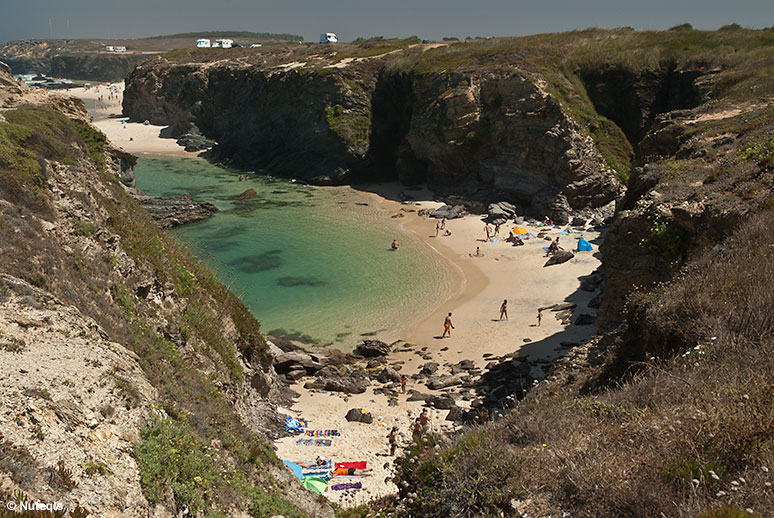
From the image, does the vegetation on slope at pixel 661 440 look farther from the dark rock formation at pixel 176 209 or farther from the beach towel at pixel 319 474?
the dark rock formation at pixel 176 209

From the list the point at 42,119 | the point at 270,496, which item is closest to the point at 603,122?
the point at 42,119

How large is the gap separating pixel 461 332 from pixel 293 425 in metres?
10.2

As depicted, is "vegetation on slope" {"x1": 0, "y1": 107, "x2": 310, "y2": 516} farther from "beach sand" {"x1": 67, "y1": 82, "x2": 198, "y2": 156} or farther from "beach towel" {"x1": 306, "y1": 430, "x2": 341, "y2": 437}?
"beach sand" {"x1": 67, "y1": 82, "x2": 198, "y2": 156}

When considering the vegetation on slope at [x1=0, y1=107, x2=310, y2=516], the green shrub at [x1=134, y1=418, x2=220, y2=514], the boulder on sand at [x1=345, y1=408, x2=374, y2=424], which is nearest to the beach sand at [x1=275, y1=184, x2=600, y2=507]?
the boulder on sand at [x1=345, y1=408, x2=374, y2=424]

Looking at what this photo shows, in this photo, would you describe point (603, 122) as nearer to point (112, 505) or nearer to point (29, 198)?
point (29, 198)

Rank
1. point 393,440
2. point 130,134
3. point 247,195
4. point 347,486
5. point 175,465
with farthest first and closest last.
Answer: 1. point 130,134
2. point 247,195
3. point 393,440
4. point 347,486
5. point 175,465

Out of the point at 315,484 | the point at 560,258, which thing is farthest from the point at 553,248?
the point at 315,484

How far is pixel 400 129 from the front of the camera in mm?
55219

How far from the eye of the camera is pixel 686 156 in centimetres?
1869

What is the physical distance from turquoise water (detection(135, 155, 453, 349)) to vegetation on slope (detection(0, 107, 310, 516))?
732cm

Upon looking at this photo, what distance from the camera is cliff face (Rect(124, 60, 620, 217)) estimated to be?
133ft

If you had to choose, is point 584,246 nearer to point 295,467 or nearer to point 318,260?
point 318,260

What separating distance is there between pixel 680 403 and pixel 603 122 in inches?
1706

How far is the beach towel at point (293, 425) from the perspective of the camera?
51.9ft
